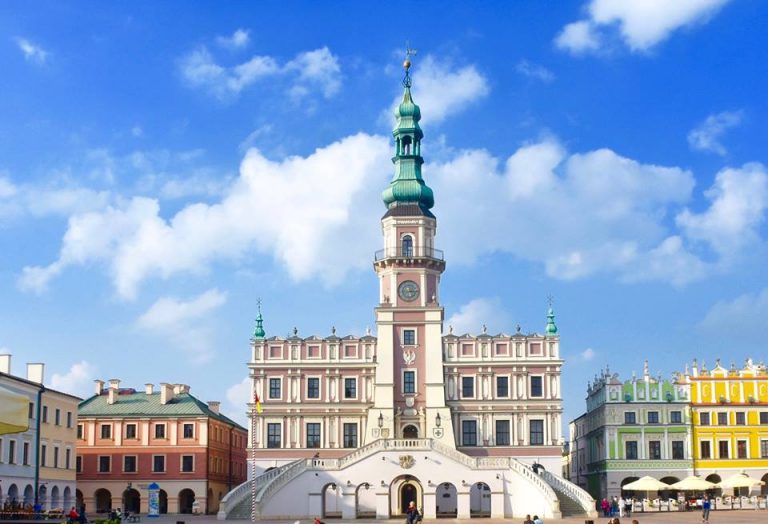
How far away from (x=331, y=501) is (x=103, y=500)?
70.3 ft

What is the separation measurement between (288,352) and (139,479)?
1492 cm

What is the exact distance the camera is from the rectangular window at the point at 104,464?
81.7m

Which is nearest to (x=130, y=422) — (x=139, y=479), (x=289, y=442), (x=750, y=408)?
(x=139, y=479)

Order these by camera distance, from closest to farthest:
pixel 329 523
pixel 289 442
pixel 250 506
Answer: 1. pixel 329 523
2. pixel 250 506
3. pixel 289 442

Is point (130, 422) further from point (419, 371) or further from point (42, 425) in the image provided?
point (419, 371)

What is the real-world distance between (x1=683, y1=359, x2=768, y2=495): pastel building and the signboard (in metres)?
40.3

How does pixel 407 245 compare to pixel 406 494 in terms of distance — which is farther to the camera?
pixel 407 245

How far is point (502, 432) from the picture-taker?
3081 inches

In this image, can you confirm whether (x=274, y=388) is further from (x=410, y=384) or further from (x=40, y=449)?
(x=40, y=449)

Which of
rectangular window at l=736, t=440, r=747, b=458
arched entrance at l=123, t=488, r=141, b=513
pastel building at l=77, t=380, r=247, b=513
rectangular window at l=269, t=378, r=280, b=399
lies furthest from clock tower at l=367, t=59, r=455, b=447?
rectangular window at l=736, t=440, r=747, b=458

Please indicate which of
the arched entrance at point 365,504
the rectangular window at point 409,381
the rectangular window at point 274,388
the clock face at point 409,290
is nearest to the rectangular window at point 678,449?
the rectangular window at point 409,381

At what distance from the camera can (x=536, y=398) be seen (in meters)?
78.6

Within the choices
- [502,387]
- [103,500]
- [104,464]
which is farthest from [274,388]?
[502,387]

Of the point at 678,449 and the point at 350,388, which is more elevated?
the point at 350,388
